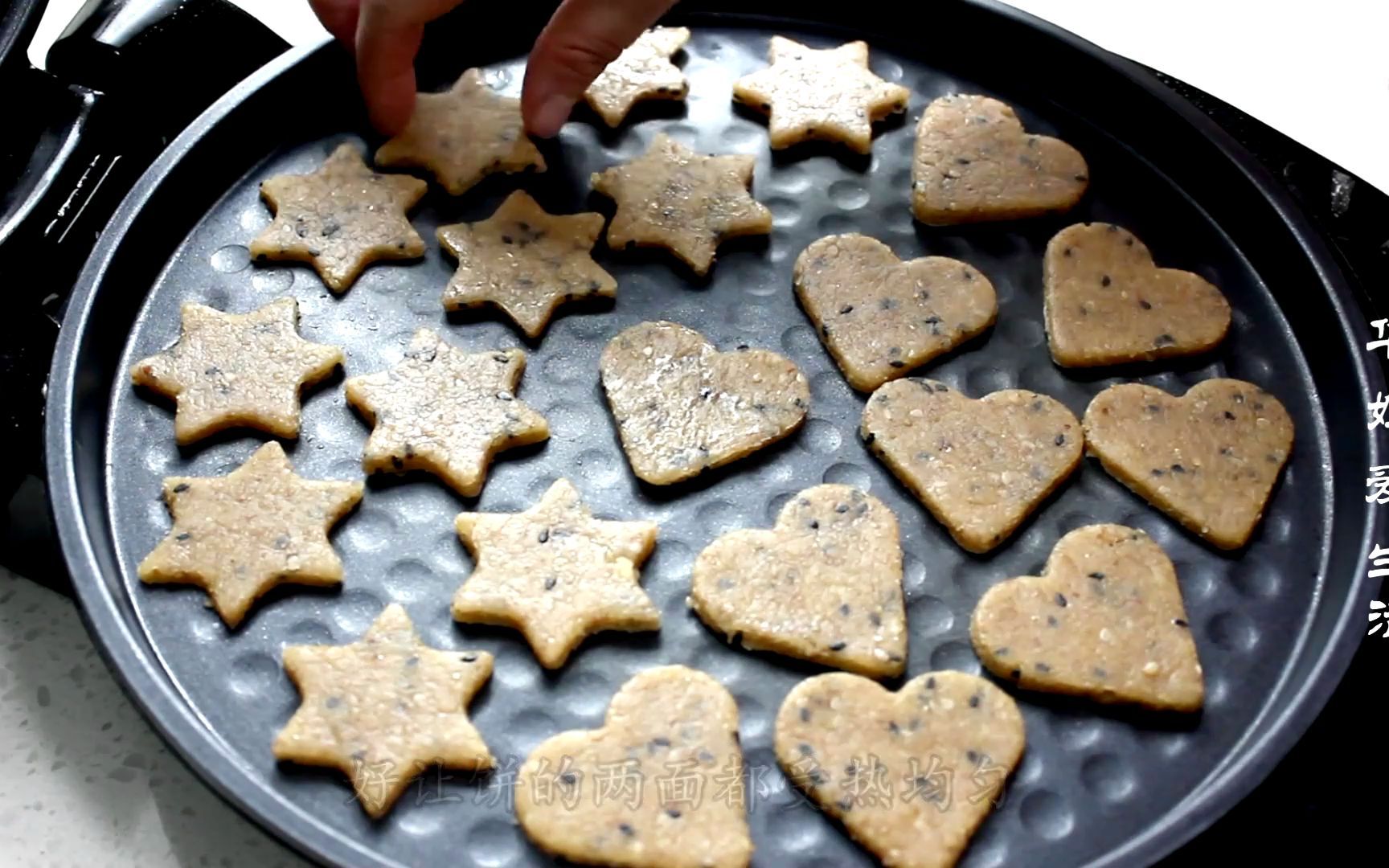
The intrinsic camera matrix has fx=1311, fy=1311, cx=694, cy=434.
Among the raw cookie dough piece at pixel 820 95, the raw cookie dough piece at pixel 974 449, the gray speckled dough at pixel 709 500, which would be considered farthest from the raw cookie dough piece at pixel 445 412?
the raw cookie dough piece at pixel 820 95

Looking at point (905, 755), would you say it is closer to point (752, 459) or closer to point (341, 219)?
point (752, 459)

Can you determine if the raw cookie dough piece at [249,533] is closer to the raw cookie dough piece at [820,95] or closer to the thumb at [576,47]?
the thumb at [576,47]

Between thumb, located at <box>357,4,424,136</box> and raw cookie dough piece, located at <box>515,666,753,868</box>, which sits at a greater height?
thumb, located at <box>357,4,424,136</box>

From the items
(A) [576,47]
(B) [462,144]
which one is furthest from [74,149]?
(A) [576,47]

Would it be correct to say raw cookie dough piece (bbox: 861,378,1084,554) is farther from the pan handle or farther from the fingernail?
the pan handle

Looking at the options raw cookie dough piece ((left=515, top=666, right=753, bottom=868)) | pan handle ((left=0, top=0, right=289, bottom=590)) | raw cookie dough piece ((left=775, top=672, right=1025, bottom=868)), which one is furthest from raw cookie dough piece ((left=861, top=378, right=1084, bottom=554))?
pan handle ((left=0, top=0, right=289, bottom=590))

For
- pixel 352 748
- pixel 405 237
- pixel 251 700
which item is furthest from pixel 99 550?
pixel 405 237
